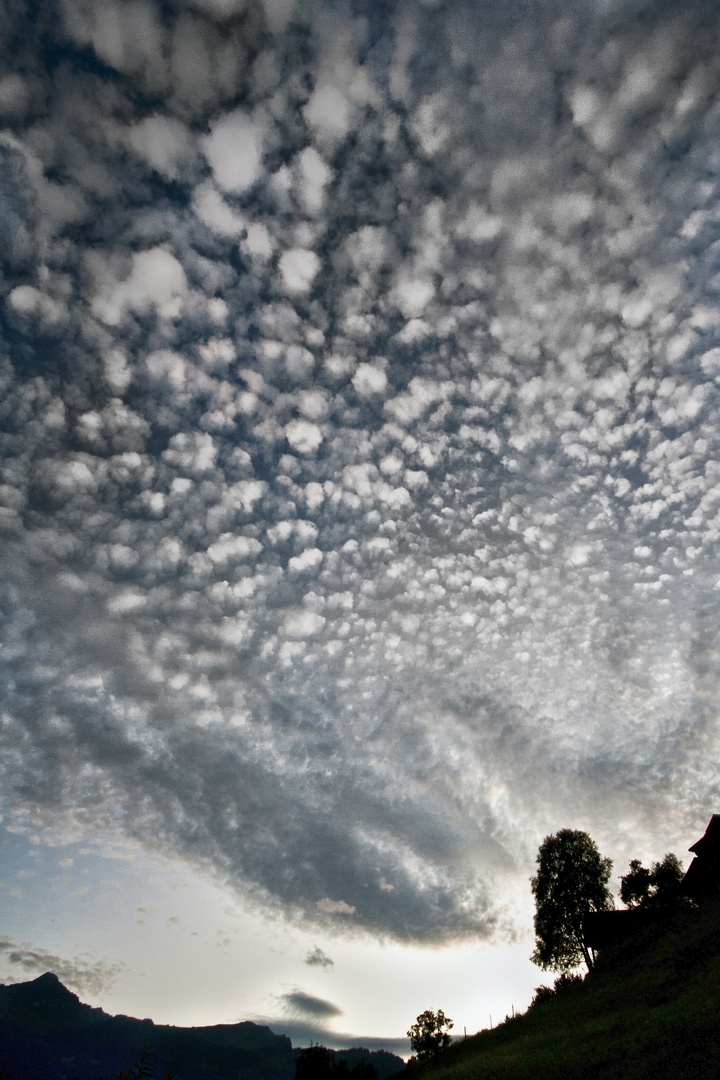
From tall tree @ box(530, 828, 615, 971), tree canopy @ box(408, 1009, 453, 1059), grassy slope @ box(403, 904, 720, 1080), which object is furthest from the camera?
tree canopy @ box(408, 1009, 453, 1059)

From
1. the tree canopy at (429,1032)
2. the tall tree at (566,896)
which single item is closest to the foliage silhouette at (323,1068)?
the tree canopy at (429,1032)

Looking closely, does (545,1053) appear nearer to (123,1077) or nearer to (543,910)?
(123,1077)

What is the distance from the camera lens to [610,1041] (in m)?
21.7

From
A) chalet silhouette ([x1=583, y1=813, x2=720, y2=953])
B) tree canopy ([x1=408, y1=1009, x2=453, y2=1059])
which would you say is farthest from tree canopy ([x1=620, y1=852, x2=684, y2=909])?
tree canopy ([x1=408, y1=1009, x2=453, y2=1059])

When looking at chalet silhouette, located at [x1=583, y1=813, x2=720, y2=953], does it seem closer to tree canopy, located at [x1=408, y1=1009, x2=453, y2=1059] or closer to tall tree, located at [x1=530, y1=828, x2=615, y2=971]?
tall tree, located at [x1=530, y1=828, x2=615, y2=971]

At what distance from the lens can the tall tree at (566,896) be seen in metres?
52.0

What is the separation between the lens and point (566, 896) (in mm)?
54625

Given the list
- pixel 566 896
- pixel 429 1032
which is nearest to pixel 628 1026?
pixel 566 896

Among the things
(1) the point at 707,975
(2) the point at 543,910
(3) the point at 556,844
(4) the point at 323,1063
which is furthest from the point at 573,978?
(4) the point at 323,1063

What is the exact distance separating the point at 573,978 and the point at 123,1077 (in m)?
39.5

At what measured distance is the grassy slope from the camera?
59.6 feet

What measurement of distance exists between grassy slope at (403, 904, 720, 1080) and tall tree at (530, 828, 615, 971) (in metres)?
13.7

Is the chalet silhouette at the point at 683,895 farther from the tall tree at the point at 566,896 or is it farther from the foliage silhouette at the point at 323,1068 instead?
the foliage silhouette at the point at 323,1068

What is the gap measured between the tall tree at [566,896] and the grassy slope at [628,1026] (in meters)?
13.7
